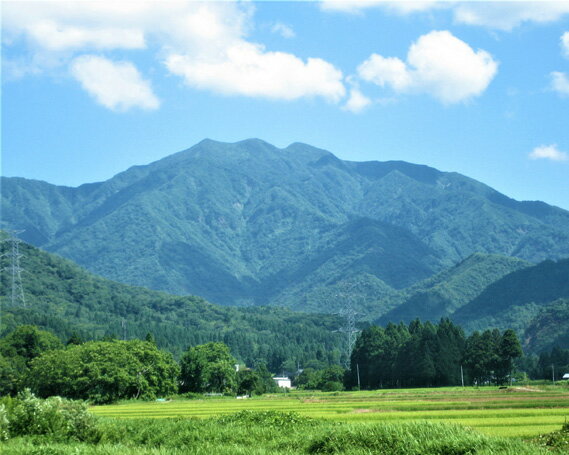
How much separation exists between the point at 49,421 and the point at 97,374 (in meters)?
60.1

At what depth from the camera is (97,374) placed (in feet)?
315

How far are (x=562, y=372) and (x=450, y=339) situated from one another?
112ft

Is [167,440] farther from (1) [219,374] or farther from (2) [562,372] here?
(2) [562,372]

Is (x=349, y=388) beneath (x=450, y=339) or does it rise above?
beneath

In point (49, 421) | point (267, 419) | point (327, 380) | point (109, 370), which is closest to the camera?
point (49, 421)

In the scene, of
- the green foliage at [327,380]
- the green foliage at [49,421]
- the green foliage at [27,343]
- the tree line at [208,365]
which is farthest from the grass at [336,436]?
the green foliage at [327,380]

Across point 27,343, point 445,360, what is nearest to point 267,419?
point 445,360

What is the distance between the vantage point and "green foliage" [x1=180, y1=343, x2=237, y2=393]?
12469 centimetres

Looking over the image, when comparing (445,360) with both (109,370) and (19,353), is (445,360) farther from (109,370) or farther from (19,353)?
(19,353)

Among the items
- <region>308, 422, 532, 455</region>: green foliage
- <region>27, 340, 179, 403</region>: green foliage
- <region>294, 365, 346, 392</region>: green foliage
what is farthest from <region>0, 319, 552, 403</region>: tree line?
<region>308, 422, 532, 455</region>: green foliage

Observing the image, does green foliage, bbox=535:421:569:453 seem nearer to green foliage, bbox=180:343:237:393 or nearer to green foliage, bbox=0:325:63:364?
green foliage, bbox=180:343:237:393

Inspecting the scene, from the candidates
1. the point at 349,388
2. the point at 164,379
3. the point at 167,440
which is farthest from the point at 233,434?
the point at 349,388

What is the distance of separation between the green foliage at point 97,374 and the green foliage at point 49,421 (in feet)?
191

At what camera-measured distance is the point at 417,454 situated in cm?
2536
